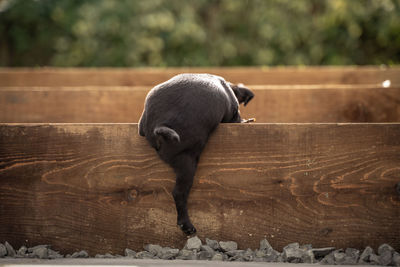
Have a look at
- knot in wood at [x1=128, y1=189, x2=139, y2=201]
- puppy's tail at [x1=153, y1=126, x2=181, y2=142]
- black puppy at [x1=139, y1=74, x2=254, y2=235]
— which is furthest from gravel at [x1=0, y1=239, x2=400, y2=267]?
puppy's tail at [x1=153, y1=126, x2=181, y2=142]

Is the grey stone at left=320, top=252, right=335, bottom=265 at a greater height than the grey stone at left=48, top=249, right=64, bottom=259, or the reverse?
the grey stone at left=320, top=252, right=335, bottom=265

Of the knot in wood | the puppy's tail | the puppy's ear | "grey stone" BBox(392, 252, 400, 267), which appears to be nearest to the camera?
the puppy's tail

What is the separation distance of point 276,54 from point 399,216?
582cm

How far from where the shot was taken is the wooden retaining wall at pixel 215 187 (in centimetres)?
199

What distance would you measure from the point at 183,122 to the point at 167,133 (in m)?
0.14

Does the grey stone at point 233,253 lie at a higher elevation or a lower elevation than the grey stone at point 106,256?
higher

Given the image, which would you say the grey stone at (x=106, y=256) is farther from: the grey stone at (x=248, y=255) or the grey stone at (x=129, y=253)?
the grey stone at (x=248, y=255)

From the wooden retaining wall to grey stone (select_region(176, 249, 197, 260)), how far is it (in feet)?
0.26

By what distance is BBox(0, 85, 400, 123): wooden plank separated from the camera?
2.91 metres

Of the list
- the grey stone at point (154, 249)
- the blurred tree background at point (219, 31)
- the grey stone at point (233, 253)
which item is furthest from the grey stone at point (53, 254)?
the blurred tree background at point (219, 31)

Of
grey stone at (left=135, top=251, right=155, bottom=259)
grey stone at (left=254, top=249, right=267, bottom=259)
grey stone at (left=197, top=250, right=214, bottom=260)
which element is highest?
grey stone at (left=254, top=249, right=267, bottom=259)

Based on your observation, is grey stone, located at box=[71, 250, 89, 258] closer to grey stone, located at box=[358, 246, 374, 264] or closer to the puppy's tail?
the puppy's tail

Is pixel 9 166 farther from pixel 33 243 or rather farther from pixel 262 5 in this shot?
pixel 262 5

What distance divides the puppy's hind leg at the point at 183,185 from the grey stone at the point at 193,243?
33mm
